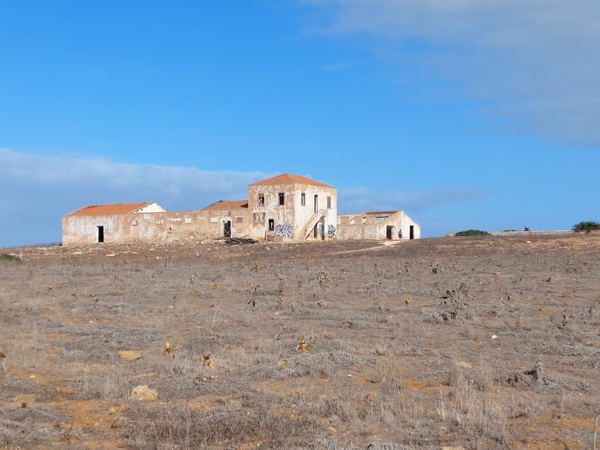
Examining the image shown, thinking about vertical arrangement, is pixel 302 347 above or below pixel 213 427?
above

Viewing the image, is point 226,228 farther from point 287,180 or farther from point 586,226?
point 586,226

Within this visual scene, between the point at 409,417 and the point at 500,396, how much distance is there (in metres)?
1.42

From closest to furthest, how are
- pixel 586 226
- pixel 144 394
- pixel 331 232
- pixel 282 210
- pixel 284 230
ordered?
1. pixel 144 394
2. pixel 586 226
3. pixel 284 230
4. pixel 282 210
5. pixel 331 232

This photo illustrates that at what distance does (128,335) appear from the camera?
11398 mm

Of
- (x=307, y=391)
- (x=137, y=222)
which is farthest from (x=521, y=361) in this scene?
(x=137, y=222)

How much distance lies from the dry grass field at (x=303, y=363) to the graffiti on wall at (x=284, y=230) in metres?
26.7

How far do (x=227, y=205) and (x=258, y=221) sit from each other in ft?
19.7

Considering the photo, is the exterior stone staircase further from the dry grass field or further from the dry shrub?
the dry shrub

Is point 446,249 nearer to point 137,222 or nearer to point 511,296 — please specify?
point 511,296

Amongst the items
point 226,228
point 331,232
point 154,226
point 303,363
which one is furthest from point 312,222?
point 303,363

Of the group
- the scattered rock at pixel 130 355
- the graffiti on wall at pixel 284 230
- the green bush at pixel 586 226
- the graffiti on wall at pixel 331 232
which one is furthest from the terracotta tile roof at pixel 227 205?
the scattered rock at pixel 130 355

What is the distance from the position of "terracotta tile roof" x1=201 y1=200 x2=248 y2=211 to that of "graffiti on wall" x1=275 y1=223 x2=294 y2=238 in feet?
17.3

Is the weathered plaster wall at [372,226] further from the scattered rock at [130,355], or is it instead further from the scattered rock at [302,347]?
the scattered rock at [130,355]

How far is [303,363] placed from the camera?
29.3ft
